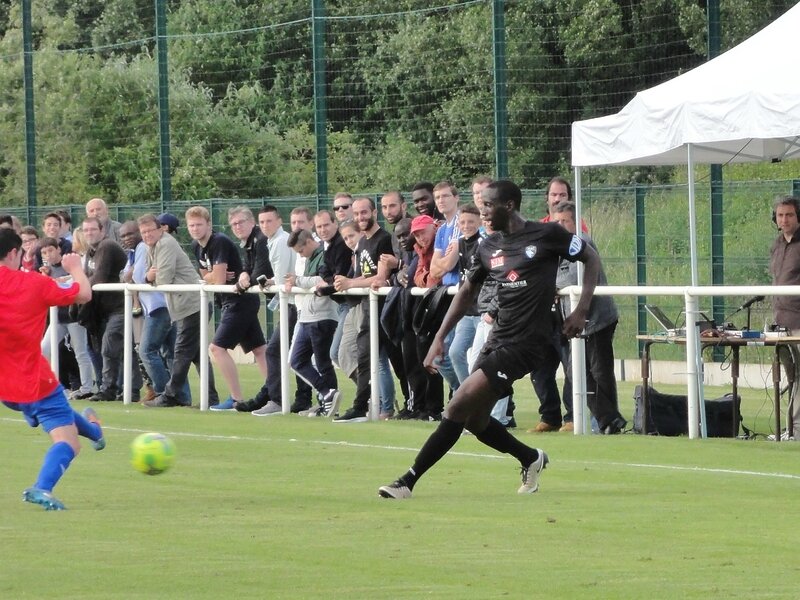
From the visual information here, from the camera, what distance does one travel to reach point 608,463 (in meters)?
12.5

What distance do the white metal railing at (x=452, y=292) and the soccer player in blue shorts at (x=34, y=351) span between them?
5025 millimetres

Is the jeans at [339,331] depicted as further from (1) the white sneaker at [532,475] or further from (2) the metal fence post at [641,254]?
(1) the white sneaker at [532,475]

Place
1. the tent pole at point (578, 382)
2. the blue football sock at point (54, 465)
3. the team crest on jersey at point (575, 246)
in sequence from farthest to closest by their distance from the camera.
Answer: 1. the tent pole at point (578, 382)
2. the team crest on jersey at point (575, 246)
3. the blue football sock at point (54, 465)

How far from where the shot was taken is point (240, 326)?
59.5ft

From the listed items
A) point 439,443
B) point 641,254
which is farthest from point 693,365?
point 641,254

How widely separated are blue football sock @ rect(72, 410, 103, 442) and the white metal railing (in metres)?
4.54

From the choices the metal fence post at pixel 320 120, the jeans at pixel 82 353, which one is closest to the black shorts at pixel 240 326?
the jeans at pixel 82 353

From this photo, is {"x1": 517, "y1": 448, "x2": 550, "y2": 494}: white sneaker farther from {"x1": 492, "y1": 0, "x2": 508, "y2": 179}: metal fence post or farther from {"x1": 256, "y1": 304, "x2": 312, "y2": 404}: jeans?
{"x1": 492, "y1": 0, "x2": 508, "y2": 179}: metal fence post

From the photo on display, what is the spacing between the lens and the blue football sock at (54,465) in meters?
10.3

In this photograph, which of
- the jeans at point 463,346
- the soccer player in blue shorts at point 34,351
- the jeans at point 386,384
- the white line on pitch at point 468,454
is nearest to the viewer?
the soccer player in blue shorts at point 34,351

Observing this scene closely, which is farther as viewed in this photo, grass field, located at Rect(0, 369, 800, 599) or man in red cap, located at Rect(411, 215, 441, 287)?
man in red cap, located at Rect(411, 215, 441, 287)

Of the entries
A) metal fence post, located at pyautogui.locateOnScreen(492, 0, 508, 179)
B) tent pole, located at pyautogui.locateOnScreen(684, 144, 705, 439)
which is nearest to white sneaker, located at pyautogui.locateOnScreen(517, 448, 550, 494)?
tent pole, located at pyautogui.locateOnScreen(684, 144, 705, 439)

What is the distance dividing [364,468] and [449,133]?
40.4 ft

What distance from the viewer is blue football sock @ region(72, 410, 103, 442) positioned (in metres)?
11.1
